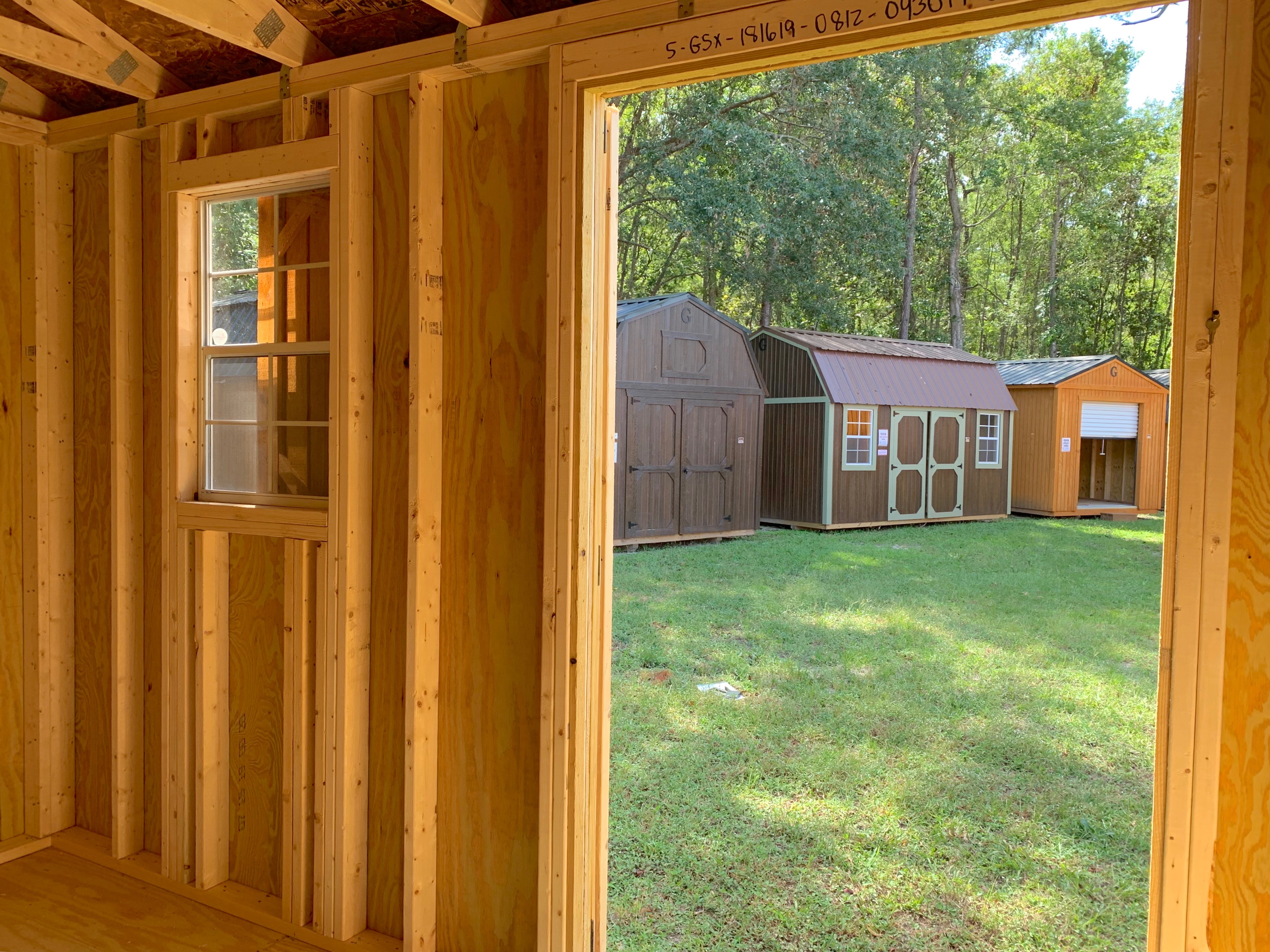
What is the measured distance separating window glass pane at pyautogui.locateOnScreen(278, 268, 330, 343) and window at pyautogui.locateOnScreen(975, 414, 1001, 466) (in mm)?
13500

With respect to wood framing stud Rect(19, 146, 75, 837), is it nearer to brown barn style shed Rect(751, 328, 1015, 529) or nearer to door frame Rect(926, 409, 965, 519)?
brown barn style shed Rect(751, 328, 1015, 529)

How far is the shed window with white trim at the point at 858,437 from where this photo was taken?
13.7 metres

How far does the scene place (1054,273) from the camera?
2883cm

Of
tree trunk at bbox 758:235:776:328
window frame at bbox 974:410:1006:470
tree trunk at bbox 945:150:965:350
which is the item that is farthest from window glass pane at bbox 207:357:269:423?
tree trunk at bbox 945:150:965:350

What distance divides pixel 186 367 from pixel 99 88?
120 centimetres

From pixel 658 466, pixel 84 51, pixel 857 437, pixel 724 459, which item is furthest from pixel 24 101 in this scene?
pixel 857 437

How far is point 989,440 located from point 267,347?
1383 centimetres

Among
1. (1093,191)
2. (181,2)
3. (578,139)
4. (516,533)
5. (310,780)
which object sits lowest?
(310,780)

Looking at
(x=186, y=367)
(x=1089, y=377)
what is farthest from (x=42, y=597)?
(x=1089, y=377)

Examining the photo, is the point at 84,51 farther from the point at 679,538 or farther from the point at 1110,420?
the point at 1110,420

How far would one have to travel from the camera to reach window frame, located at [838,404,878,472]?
44.9 feet

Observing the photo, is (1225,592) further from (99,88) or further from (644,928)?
(99,88)

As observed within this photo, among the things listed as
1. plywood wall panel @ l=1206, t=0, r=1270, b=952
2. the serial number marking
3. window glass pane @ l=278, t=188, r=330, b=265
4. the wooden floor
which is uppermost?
the serial number marking

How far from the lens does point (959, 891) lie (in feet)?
12.4
